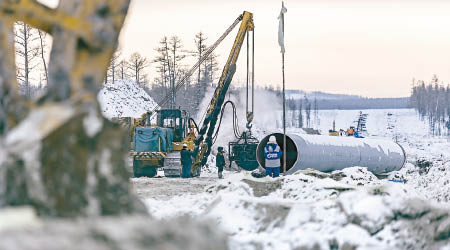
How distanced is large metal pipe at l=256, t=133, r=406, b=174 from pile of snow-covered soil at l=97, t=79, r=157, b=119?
1621 inches

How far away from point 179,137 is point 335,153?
7.96 m

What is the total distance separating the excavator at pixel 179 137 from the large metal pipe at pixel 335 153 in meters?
4.37

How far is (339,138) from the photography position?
82.5ft

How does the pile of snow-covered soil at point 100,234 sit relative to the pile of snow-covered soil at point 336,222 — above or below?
above

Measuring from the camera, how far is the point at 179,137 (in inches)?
1138

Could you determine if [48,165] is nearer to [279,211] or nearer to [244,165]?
[279,211]

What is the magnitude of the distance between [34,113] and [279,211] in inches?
176

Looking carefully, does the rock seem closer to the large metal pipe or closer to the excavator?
the large metal pipe

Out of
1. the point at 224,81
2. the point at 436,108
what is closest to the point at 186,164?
the point at 224,81

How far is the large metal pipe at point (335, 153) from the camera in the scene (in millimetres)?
22250

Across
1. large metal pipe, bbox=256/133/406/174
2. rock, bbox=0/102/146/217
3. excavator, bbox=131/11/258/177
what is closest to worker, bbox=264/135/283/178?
large metal pipe, bbox=256/133/406/174

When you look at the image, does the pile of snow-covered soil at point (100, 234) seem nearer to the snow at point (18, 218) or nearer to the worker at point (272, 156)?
the snow at point (18, 218)

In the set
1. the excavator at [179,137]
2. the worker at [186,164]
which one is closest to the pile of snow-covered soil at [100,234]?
the worker at [186,164]

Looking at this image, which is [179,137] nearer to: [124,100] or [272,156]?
[272,156]
